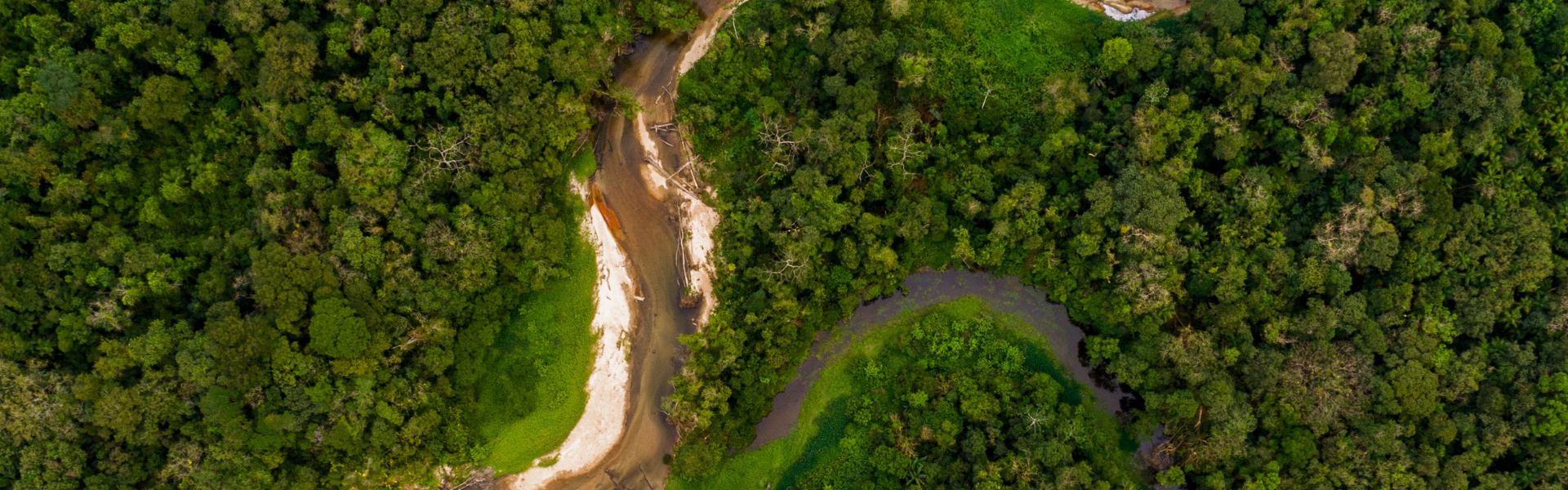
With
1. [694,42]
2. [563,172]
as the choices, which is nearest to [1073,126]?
[694,42]

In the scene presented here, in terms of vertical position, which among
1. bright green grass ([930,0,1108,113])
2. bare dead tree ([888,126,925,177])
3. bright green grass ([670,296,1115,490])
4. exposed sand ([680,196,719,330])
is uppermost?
bright green grass ([930,0,1108,113])

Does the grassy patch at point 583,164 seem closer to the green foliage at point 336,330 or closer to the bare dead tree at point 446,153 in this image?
the bare dead tree at point 446,153

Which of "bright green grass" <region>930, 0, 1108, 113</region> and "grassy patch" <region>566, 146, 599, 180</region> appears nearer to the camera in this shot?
"bright green grass" <region>930, 0, 1108, 113</region>

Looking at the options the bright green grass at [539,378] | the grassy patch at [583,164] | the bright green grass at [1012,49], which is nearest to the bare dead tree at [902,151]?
the bright green grass at [1012,49]

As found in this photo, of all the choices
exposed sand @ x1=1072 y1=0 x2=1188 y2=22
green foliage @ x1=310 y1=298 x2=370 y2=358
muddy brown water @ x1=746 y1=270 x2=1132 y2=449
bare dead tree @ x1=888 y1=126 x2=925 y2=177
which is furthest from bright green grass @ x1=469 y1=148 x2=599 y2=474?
exposed sand @ x1=1072 y1=0 x2=1188 y2=22

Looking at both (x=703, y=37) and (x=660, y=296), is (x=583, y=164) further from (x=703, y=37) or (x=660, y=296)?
(x=703, y=37)

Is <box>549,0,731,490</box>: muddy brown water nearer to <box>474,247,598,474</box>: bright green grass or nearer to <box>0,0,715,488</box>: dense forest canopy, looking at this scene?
<box>474,247,598,474</box>: bright green grass

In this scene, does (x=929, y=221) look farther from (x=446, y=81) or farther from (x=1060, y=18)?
(x=446, y=81)
